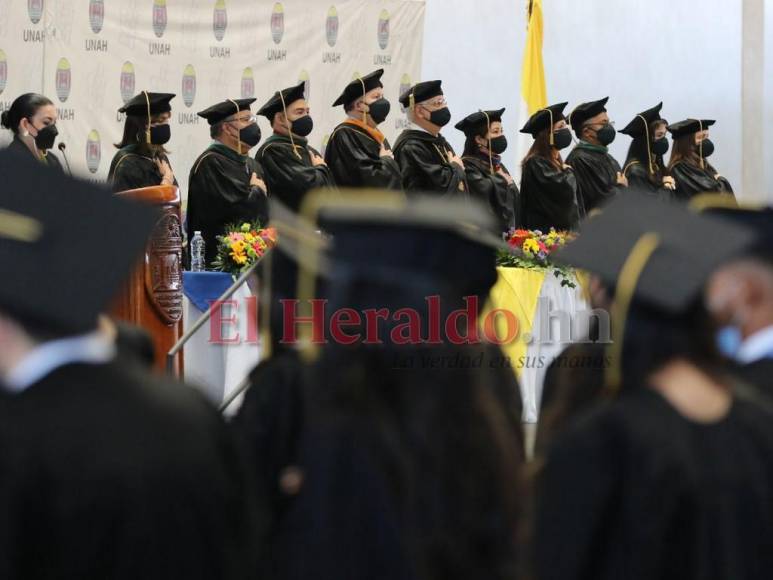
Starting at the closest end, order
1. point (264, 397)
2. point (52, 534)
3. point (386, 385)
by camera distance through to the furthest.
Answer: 1. point (52, 534)
2. point (386, 385)
3. point (264, 397)

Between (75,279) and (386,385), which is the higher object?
(75,279)

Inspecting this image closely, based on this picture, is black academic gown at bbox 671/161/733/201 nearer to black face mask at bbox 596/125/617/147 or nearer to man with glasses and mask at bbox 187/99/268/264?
black face mask at bbox 596/125/617/147

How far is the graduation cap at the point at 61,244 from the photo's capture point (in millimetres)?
1878

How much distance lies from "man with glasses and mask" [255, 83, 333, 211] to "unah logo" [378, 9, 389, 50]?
4.15 meters

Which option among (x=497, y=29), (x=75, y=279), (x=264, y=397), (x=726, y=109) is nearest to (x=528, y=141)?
(x=497, y=29)

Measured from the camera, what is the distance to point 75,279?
194cm

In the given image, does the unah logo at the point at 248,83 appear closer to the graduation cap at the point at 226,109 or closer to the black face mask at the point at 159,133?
the graduation cap at the point at 226,109

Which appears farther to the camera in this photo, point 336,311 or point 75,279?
point 336,311

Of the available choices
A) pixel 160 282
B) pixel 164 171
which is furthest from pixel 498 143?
pixel 160 282

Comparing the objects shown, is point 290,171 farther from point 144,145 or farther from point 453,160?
point 453,160

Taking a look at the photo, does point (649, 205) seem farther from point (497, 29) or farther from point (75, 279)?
point (497, 29)

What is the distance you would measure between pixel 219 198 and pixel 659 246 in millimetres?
7761

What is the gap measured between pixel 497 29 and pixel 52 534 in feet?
48.0

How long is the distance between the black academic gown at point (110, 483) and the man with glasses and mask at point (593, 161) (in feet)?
36.6
